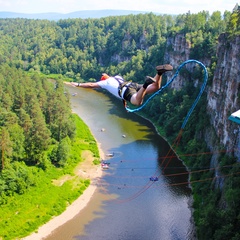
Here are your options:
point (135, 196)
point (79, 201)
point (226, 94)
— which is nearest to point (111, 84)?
point (79, 201)

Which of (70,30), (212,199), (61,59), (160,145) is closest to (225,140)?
(212,199)

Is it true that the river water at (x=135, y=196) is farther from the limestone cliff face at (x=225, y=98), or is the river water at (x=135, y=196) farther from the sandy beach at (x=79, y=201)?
the limestone cliff face at (x=225, y=98)

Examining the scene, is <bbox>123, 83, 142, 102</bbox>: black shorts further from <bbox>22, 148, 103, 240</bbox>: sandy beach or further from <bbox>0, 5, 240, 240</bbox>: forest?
<bbox>22, 148, 103, 240</bbox>: sandy beach

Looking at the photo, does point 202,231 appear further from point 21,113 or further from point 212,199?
point 21,113

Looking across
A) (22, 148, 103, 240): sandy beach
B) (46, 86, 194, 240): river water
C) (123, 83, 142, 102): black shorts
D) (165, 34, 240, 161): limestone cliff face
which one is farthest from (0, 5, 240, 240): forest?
(123, 83, 142, 102): black shorts

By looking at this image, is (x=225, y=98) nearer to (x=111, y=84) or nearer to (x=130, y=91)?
(x=111, y=84)
